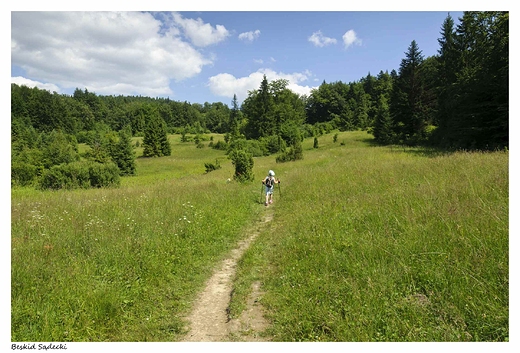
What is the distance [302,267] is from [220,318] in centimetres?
181

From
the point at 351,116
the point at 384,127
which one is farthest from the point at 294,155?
the point at 351,116

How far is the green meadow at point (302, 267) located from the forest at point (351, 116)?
23.9 ft

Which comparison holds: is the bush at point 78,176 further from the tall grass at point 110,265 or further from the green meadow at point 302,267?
the green meadow at point 302,267

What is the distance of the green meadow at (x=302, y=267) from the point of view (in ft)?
12.2

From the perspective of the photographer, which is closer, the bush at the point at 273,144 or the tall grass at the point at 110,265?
the tall grass at the point at 110,265

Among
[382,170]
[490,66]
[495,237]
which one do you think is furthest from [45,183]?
[490,66]

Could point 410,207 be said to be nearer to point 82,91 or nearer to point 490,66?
point 490,66

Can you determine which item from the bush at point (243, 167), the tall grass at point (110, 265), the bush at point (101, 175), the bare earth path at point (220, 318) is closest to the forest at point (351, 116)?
the bush at point (101, 175)

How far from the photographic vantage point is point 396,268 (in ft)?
15.2

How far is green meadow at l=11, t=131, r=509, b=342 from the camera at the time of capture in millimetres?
3730

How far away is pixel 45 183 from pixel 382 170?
29.9 metres

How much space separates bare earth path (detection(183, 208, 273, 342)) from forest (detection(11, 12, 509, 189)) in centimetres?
995

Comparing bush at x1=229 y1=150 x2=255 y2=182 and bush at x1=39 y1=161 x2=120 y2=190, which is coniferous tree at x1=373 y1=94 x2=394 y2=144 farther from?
bush at x1=39 y1=161 x2=120 y2=190

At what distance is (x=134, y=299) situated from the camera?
469cm
